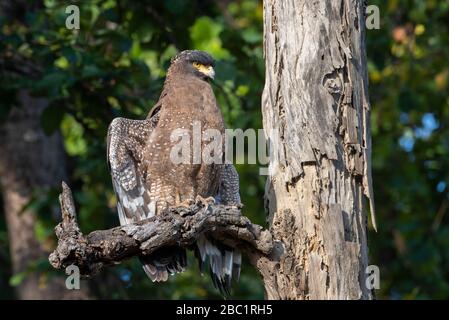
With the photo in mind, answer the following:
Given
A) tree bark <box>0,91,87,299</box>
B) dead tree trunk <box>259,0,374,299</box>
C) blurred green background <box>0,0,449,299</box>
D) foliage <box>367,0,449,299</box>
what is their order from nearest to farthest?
dead tree trunk <box>259,0,374,299</box>
blurred green background <box>0,0,449,299</box>
tree bark <box>0,91,87,299</box>
foliage <box>367,0,449,299</box>

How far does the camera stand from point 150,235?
5.26 m

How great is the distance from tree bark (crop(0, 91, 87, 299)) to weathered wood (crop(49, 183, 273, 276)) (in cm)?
419

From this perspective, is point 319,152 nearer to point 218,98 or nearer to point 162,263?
point 162,263

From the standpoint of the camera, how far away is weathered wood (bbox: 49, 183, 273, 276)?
4848mm

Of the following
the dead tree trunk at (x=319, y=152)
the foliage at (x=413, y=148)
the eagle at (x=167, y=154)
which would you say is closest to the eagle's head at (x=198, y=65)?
the eagle at (x=167, y=154)

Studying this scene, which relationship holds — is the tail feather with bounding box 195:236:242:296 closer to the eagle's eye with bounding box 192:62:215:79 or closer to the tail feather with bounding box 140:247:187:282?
the tail feather with bounding box 140:247:187:282

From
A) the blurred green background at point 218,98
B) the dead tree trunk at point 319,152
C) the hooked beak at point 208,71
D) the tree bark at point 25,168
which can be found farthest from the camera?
the tree bark at point 25,168

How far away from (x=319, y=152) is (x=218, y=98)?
169 inches

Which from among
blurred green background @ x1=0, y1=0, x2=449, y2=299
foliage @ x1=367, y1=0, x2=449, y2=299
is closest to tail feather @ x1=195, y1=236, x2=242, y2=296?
blurred green background @ x1=0, y1=0, x2=449, y2=299

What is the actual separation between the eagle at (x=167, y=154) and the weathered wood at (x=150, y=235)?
2.89ft

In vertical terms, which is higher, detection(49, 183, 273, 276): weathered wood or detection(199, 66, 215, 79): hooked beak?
detection(199, 66, 215, 79): hooked beak

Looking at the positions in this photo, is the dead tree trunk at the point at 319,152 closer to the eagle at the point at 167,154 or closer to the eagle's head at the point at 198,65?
the eagle at the point at 167,154

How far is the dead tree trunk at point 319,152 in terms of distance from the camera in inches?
218

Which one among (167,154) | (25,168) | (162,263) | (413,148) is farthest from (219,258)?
(413,148)
